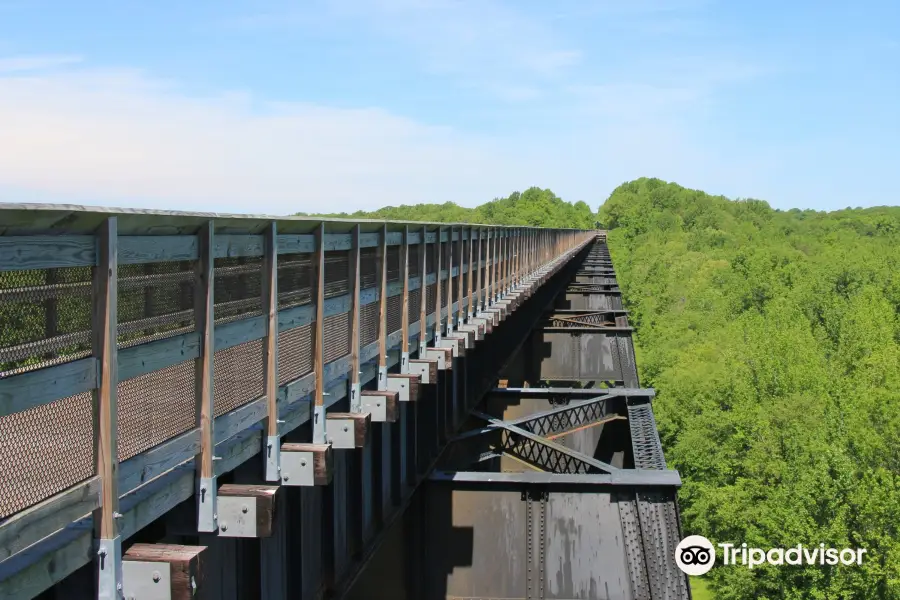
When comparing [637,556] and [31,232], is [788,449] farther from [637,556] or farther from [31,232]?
[31,232]

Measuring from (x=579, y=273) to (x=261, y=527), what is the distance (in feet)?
166

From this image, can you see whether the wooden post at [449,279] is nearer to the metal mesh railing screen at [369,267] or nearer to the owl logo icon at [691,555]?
the metal mesh railing screen at [369,267]

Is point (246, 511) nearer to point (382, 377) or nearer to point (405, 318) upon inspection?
point (382, 377)

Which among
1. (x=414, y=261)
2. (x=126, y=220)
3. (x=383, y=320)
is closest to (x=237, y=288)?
(x=126, y=220)

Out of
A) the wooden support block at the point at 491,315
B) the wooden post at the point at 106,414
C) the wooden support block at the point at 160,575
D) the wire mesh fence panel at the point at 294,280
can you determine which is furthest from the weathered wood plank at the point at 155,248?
the wooden support block at the point at 491,315

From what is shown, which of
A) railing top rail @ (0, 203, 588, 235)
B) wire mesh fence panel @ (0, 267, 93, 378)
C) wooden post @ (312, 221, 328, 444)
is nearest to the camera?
railing top rail @ (0, 203, 588, 235)

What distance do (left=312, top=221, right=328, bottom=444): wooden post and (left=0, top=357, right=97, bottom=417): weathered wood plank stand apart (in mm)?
2896

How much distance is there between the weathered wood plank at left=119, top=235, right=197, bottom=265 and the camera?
4.07 m

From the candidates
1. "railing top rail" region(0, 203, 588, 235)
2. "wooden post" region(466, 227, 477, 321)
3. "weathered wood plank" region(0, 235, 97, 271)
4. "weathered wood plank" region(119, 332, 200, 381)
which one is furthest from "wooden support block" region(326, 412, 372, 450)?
"wooden post" region(466, 227, 477, 321)

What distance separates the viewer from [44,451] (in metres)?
3.67

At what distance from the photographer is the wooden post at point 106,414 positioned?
12.6 ft

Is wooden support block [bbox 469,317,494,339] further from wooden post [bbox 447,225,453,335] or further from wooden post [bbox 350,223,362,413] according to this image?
wooden post [bbox 350,223,362,413]

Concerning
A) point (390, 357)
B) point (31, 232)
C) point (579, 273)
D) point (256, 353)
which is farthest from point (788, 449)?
point (31, 232)

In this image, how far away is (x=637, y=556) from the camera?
1223cm
